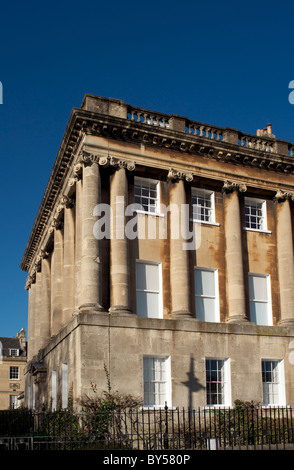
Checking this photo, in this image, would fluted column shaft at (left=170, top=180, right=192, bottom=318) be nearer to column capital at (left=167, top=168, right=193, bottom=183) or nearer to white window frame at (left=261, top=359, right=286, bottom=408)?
column capital at (left=167, top=168, right=193, bottom=183)

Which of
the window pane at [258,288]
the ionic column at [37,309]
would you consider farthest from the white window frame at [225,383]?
the ionic column at [37,309]

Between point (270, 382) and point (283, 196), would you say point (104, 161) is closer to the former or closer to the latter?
point (283, 196)

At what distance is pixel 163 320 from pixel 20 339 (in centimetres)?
7654

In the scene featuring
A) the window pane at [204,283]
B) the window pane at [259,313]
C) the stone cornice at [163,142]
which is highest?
the stone cornice at [163,142]

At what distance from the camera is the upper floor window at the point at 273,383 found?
1019 inches

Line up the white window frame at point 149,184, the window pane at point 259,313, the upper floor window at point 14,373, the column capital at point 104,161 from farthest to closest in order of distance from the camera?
1. the upper floor window at point 14,373
2. the window pane at point 259,313
3. the white window frame at point 149,184
4. the column capital at point 104,161

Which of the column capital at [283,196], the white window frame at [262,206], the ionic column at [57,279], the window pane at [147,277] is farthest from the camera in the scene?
the ionic column at [57,279]

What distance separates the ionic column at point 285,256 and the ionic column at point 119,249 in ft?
27.7

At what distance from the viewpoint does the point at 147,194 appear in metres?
27.1

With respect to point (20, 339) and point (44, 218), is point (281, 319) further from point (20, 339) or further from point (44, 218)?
point (20, 339)

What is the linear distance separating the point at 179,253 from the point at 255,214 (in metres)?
5.90

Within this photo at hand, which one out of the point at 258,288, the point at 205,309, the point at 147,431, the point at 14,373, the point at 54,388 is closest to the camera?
the point at 147,431

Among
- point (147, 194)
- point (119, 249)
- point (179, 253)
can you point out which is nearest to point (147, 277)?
point (179, 253)

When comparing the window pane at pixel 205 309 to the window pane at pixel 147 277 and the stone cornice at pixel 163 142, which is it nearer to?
the window pane at pixel 147 277
